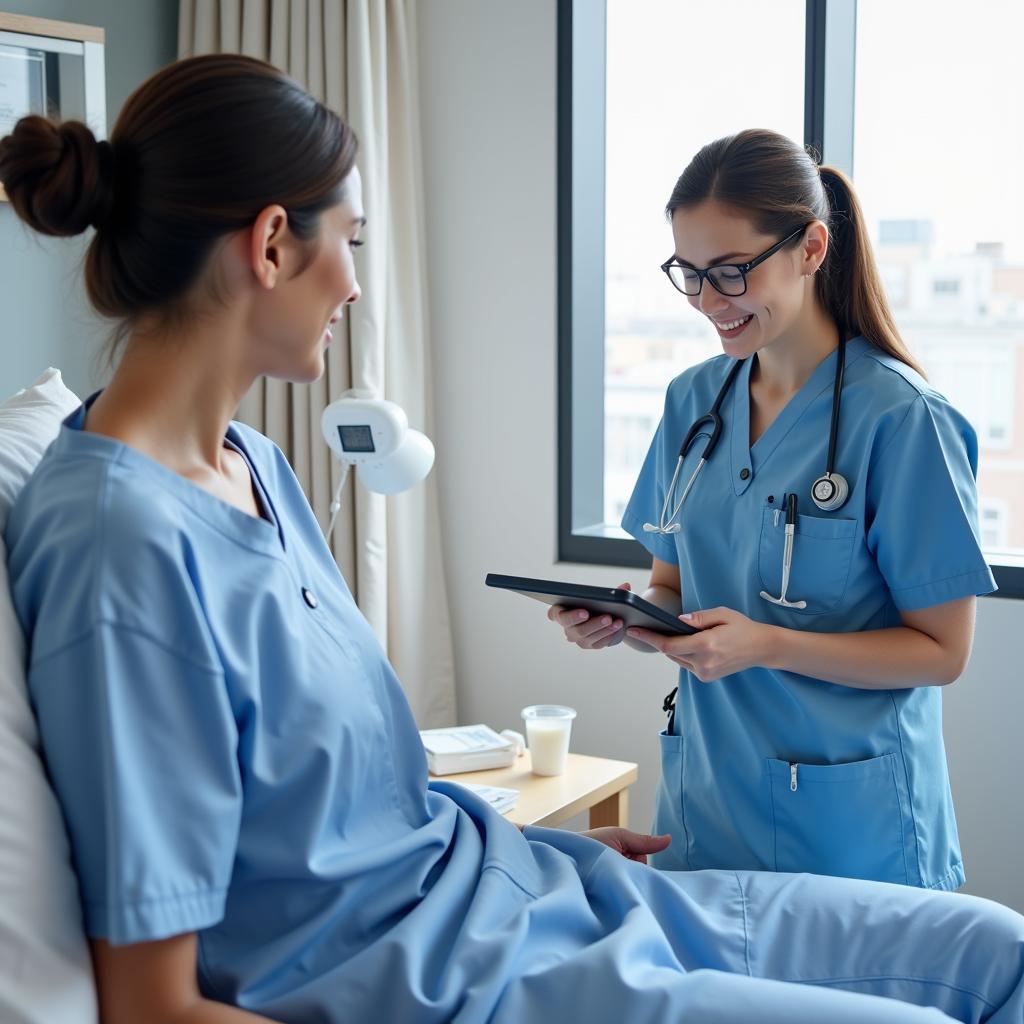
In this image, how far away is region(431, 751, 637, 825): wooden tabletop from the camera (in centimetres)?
193

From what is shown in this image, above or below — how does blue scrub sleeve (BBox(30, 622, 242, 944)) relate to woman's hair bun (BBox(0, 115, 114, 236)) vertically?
below

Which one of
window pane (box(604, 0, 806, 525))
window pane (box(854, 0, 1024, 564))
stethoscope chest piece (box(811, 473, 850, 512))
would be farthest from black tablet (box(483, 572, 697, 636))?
window pane (box(604, 0, 806, 525))

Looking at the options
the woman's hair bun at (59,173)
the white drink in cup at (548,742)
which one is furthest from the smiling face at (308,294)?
the white drink in cup at (548,742)

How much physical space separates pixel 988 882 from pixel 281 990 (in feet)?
5.85

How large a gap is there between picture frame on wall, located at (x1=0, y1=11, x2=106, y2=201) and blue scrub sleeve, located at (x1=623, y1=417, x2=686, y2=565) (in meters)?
1.46

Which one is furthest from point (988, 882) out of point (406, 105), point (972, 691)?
point (406, 105)

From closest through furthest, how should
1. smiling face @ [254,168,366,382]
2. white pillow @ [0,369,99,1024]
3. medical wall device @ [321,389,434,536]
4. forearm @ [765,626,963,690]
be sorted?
1. white pillow @ [0,369,99,1024]
2. smiling face @ [254,168,366,382]
3. forearm @ [765,626,963,690]
4. medical wall device @ [321,389,434,536]

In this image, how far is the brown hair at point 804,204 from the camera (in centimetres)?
153

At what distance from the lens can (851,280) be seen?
1.61 meters

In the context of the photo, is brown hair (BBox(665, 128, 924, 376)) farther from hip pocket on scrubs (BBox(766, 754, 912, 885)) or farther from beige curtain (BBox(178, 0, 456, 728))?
beige curtain (BBox(178, 0, 456, 728))

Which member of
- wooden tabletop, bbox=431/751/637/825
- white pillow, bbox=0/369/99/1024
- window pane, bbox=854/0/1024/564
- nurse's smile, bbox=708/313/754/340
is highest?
window pane, bbox=854/0/1024/564

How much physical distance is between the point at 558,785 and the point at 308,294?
1188 millimetres

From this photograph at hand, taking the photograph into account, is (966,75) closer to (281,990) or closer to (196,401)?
(196,401)

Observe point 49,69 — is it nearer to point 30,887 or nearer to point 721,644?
point 721,644
